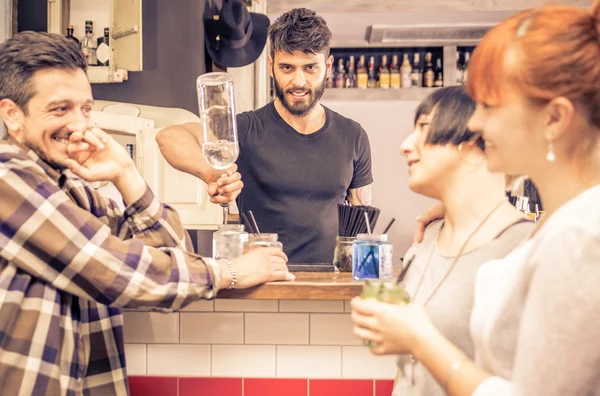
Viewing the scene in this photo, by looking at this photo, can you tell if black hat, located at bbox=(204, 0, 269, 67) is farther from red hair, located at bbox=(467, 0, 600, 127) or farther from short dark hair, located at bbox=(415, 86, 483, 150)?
red hair, located at bbox=(467, 0, 600, 127)

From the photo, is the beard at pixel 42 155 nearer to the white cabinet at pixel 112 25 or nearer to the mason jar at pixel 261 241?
the mason jar at pixel 261 241

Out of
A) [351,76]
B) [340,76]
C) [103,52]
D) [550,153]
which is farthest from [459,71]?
[550,153]

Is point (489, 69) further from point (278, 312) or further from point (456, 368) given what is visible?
point (278, 312)

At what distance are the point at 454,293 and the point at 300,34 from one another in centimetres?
177

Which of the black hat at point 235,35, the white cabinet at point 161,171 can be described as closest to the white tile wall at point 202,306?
the white cabinet at point 161,171

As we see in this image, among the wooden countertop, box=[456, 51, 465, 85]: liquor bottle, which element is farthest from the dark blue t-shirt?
box=[456, 51, 465, 85]: liquor bottle

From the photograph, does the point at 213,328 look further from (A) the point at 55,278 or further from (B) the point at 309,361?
(A) the point at 55,278

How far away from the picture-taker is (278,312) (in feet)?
7.14

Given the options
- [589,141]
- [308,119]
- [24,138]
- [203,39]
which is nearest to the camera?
[589,141]

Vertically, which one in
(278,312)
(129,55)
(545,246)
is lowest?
(278,312)

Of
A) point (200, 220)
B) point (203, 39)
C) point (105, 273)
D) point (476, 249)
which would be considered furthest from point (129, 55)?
point (476, 249)

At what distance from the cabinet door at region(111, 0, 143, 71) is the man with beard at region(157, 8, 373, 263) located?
1380 millimetres

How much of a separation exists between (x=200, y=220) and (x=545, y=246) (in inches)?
151

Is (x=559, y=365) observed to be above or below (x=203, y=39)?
below
